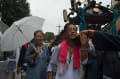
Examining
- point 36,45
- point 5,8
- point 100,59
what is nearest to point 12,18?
point 5,8

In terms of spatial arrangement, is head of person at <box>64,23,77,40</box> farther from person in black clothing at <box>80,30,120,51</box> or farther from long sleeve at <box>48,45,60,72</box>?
person in black clothing at <box>80,30,120,51</box>

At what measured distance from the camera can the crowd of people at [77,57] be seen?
1.94 metres

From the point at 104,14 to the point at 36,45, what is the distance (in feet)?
7.92

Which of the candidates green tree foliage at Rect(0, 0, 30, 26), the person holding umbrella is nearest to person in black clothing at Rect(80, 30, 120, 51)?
the person holding umbrella

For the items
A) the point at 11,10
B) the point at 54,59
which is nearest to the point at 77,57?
the point at 54,59

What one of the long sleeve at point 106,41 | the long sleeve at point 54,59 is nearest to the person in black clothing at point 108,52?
the long sleeve at point 106,41

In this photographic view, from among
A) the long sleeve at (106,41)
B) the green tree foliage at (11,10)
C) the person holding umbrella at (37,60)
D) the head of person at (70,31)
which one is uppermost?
the green tree foliage at (11,10)

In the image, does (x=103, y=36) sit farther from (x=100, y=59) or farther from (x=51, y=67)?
(x=51, y=67)

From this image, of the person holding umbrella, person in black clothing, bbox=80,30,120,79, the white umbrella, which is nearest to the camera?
person in black clothing, bbox=80,30,120,79

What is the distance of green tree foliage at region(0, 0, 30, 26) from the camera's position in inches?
1018

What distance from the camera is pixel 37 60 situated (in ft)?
11.5

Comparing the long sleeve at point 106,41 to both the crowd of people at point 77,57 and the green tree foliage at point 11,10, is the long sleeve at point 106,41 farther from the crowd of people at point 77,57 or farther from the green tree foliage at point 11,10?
the green tree foliage at point 11,10

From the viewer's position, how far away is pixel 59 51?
269 centimetres

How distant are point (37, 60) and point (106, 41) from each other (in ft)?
5.90
